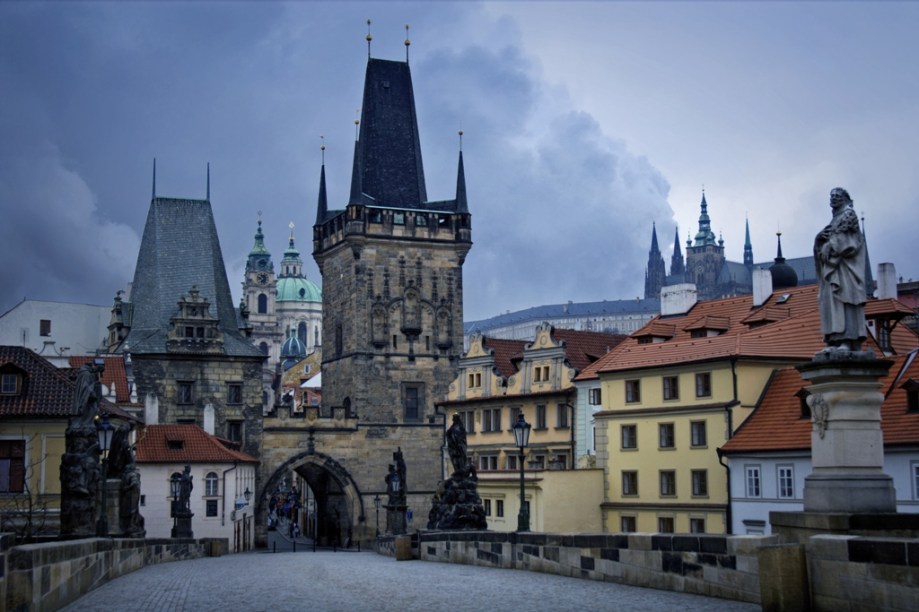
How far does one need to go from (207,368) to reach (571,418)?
23.1m

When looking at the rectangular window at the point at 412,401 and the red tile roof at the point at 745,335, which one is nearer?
the red tile roof at the point at 745,335

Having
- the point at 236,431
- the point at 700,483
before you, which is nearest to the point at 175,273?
the point at 236,431

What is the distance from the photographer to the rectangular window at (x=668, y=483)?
45.1m

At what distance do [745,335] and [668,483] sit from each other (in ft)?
18.7

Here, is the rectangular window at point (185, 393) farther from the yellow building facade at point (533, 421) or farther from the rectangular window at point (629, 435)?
the rectangular window at point (629, 435)

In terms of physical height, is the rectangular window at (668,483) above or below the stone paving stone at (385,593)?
above

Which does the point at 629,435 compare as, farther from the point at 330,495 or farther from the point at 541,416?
the point at 330,495

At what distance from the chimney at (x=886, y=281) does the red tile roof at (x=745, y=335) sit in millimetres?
1724

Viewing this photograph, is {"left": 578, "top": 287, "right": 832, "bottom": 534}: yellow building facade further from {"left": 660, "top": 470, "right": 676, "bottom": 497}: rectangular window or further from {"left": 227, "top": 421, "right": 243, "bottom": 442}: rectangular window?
{"left": 227, "top": 421, "right": 243, "bottom": 442}: rectangular window

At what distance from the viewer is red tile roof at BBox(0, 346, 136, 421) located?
4472cm

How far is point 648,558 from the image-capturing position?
17281mm

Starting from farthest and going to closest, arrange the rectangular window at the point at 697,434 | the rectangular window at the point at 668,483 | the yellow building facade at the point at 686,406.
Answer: the rectangular window at the point at 668,483
the rectangular window at the point at 697,434
the yellow building facade at the point at 686,406

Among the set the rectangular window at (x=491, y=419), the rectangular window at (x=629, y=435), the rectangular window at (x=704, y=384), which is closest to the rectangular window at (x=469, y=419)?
the rectangular window at (x=491, y=419)

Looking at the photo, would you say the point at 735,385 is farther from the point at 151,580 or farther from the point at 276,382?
the point at 276,382
